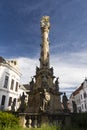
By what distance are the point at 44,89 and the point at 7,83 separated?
1558 centimetres

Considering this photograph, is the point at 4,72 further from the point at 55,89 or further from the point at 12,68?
the point at 55,89

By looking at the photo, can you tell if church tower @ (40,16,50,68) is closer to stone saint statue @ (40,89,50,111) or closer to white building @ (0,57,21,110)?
stone saint statue @ (40,89,50,111)

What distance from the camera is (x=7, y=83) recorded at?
105 ft

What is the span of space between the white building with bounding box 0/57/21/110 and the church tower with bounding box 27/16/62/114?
11.2 metres

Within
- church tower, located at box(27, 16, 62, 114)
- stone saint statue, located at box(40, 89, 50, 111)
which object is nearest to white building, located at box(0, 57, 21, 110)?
church tower, located at box(27, 16, 62, 114)

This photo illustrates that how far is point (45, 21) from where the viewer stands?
1056 inches

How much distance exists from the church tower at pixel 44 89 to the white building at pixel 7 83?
11.2 meters

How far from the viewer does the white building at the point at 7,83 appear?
98.8ft

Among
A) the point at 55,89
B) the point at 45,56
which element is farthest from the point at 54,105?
the point at 45,56

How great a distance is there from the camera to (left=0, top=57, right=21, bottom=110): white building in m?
30.1

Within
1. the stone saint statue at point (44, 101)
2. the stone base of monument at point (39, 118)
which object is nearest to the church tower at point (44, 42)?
the stone saint statue at point (44, 101)

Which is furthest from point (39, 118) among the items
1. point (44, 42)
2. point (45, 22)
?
point (45, 22)

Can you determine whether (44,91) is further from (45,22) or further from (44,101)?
(45,22)

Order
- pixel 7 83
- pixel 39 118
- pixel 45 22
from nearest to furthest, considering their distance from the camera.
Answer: pixel 39 118 → pixel 45 22 → pixel 7 83
